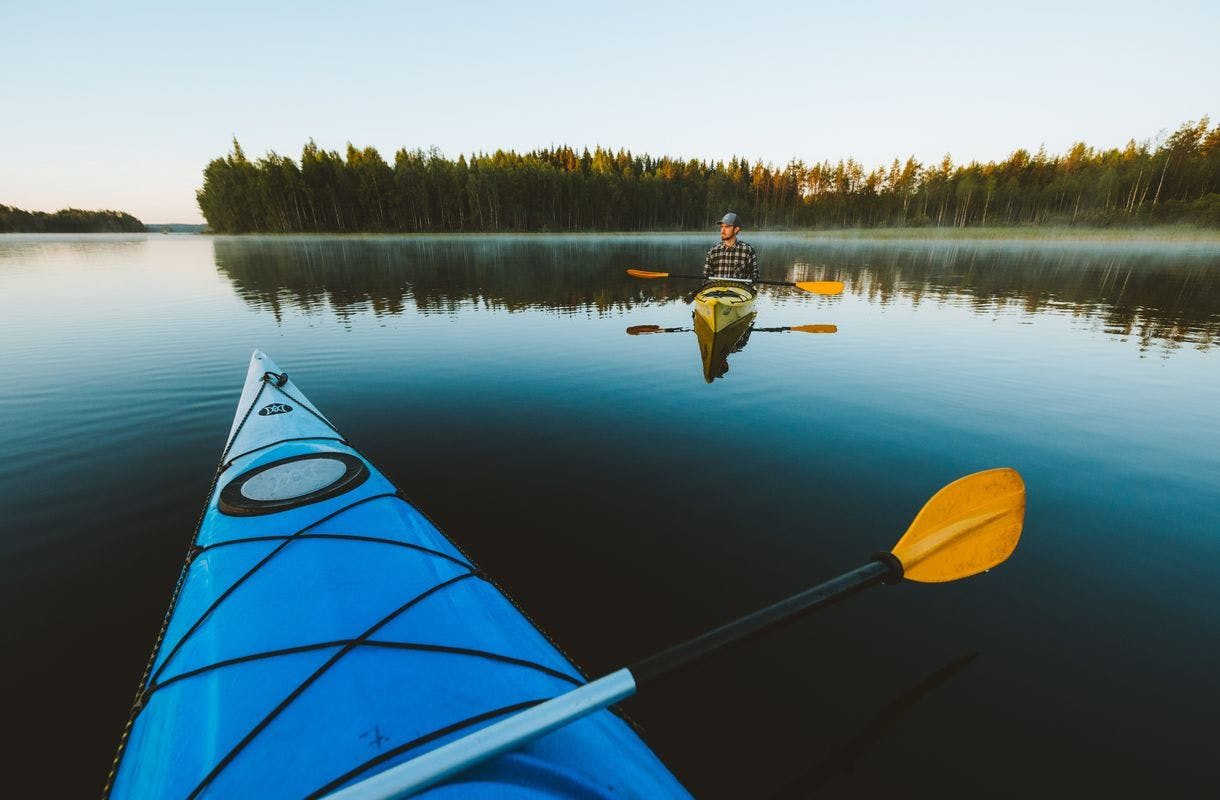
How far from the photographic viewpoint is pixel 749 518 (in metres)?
5.42

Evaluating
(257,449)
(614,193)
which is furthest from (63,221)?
(257,449)

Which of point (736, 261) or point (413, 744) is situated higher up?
point (736, 261)

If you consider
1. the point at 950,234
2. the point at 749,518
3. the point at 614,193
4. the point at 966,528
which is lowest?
the point at 749,518

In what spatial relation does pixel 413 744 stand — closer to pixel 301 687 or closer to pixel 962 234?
pixel 301 687

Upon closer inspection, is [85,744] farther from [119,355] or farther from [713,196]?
[713,196]

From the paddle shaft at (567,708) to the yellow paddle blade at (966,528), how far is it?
962 millimetres

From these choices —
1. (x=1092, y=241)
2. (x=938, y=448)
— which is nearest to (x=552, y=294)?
(x=938, y=448)

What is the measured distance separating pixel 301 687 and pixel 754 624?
2461 millimetres

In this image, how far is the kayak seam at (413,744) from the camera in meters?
1.84

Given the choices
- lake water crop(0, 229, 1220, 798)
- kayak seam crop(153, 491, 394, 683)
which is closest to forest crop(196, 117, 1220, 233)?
lake water crop(0, 229, 1220, 798)

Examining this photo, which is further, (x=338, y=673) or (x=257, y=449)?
(x=257, y=449)

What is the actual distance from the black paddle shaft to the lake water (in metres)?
1.31

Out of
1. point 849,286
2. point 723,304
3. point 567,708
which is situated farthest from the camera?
point 849,286

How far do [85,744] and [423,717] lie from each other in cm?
310
